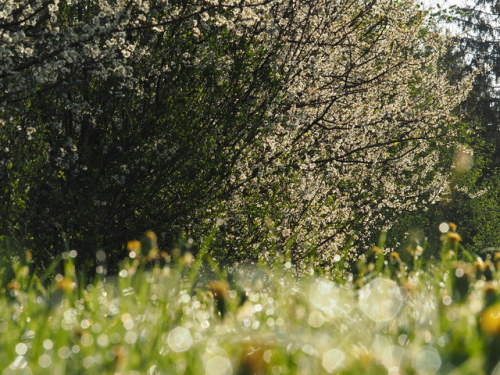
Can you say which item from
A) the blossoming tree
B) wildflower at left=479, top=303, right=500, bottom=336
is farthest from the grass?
the blossoming tree

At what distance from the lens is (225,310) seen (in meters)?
2.26

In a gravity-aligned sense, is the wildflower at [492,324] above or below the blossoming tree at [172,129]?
above

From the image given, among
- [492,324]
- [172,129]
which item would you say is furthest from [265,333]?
[172,129]

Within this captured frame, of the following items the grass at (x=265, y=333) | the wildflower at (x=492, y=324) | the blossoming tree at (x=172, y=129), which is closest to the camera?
the wildflower at (x=492, y=324)

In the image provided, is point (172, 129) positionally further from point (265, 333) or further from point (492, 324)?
point (492, 324)

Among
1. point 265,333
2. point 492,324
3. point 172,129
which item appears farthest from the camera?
point 172,129

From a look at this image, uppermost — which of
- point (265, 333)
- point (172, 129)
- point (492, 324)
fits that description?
point (492, 324)

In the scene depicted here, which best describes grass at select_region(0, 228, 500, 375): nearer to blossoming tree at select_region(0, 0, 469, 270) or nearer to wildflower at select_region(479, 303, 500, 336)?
wildflower at select_region(479, 303, 500, 336)

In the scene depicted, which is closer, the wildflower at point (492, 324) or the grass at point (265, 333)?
the wildflower at point (492, 324)

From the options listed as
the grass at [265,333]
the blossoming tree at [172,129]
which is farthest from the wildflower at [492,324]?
the blossoming tree at [172,129]

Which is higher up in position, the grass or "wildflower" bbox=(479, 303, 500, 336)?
"wildflower" bbox=(479, 303, 500, 336)

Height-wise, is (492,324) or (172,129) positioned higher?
(492,324)

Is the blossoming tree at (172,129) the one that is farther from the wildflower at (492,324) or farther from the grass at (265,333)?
the wildflower at (492,324)

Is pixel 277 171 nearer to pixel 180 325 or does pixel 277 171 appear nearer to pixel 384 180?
pixel 384 180
